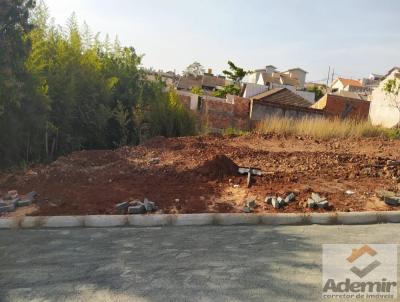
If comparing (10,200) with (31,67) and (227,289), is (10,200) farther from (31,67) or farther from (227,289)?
(227,289)

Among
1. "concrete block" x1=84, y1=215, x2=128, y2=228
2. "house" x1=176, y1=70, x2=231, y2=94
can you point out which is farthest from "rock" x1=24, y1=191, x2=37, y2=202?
"house" x1=176, y1=70, x2=231, y2=94

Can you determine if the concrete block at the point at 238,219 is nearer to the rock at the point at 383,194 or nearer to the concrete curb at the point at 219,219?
the concrete curb at the point at 219,219

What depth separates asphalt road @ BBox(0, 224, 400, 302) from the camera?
10.6ft

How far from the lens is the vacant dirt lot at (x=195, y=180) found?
5594mm

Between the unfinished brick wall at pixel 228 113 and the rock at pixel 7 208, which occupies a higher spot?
the unfinished brick wall at pixel 228 113

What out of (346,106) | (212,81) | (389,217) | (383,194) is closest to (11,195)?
(389,217)

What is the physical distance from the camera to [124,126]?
11219 millimetres

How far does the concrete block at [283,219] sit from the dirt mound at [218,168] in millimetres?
1811

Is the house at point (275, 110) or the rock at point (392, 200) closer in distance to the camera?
the rock at point (392, 200)

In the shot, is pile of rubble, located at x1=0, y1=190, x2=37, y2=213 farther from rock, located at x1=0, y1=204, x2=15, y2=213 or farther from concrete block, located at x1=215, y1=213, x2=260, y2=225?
concrete block, located at x1=215, y1=213, x2=260, y2=225

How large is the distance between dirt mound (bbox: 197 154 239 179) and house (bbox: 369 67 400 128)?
66.0 ft

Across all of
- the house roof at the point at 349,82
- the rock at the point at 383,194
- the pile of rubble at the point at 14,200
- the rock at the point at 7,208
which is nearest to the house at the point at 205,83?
the house roof at the point at 349,82

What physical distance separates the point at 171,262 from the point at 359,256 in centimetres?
184

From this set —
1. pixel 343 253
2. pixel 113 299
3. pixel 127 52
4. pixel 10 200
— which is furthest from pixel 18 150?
pixel 343 253
